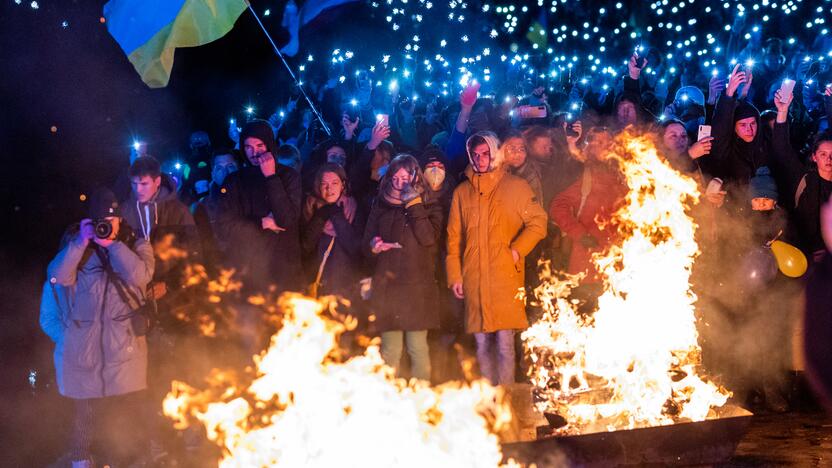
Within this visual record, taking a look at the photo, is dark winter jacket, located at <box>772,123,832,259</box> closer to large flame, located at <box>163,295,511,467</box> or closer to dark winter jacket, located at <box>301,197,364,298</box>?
large flame, located at <box>163,295,511,467</box>

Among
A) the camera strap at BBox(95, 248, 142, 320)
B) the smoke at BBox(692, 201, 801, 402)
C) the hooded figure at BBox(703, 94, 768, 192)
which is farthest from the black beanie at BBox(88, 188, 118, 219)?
the hooded figure at BBox(703, 94, 768, 192)

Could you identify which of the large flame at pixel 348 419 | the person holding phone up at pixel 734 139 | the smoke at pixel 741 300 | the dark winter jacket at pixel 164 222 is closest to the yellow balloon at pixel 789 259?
the smoke at pixel 741 300

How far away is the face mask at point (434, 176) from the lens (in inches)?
293

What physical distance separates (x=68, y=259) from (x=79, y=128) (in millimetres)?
1706

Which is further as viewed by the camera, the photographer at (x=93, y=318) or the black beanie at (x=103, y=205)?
the black beanie at (x=103, y=205)

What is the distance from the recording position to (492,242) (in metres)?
7.09

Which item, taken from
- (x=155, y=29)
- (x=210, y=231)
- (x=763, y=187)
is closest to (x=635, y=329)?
(x=763, y=187)

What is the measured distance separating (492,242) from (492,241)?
0.01 m

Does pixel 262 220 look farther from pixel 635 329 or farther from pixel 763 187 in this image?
pixel 763 187

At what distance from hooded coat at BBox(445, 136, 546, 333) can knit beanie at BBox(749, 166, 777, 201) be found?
90.4 inches

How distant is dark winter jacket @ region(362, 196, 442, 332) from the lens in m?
7.00

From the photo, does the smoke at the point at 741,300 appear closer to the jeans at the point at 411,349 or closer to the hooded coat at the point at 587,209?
the hooded coat at the point at 587,209

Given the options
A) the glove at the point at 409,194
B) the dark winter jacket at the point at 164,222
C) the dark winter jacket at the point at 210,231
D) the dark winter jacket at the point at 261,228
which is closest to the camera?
the dark winter jacket at the point at 164,222

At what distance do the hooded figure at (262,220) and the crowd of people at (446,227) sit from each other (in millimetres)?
15
